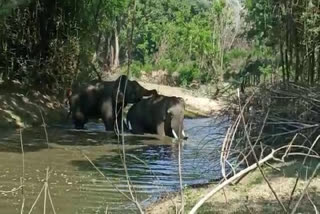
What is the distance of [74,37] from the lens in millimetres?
20578

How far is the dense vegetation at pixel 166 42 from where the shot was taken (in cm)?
1262

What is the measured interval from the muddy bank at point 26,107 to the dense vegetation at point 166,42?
539 millimetres

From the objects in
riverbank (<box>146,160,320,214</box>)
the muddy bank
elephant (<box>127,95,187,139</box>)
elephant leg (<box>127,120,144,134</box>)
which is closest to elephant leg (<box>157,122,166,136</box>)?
elephant (<box>127,95,187,139</box>)

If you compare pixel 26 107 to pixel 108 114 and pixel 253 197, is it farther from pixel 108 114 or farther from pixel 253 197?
pixel 253 197

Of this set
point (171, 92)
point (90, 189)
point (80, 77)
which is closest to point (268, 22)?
point (80, 77)

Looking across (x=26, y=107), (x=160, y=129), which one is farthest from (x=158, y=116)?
(x=26, y=107)

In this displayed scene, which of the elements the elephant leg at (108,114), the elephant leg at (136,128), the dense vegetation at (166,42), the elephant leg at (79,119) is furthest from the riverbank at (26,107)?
the elephant leg at (136,128)

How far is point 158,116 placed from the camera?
1706 cm

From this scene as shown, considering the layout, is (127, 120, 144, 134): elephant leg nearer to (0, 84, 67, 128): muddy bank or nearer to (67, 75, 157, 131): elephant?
(67, 75, 157, 131): elephant

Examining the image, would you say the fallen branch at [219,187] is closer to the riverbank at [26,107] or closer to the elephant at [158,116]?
the riverbank at [26,107]

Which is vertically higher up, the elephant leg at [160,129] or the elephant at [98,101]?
the elephant at [98,101]

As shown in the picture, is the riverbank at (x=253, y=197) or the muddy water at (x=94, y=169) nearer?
the riverbank at (x=253, y=197)

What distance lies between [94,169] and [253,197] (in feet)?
12.5

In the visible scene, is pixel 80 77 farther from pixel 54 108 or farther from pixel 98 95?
pixel 98 95
